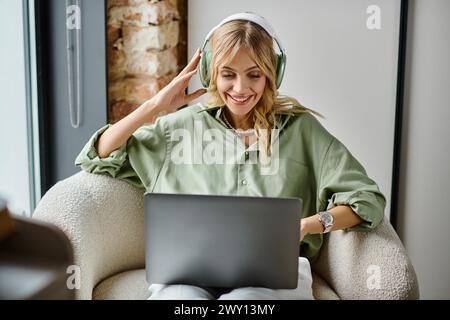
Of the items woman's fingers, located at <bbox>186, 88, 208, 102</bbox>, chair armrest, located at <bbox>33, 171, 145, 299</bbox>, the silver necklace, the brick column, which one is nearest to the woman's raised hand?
woman's fingers, located at <bbox>186, 88, 208, 102</bbox>

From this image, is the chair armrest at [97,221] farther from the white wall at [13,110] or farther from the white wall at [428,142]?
the white wall at [428,142]

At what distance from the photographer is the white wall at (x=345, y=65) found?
157cm

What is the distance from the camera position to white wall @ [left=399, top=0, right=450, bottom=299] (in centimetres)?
152

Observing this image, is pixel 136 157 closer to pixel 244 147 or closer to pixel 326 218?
pixel 244 147

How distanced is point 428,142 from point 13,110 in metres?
1.11

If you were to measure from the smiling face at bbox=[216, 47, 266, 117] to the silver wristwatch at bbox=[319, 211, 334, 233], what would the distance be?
0.32 meters

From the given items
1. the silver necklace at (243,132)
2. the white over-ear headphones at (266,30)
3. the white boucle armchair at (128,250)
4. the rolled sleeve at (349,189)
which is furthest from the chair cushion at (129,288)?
the white over-ear headphones at (266,30)

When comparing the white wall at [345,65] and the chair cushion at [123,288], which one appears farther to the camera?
the white wall at [345,65]

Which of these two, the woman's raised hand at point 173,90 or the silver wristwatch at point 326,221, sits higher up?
the woman's raised hand at point 173,90

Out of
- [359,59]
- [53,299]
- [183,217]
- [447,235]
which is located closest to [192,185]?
[183,217]

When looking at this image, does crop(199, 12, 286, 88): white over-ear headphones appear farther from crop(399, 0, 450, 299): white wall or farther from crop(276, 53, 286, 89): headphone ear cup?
crop(399, 0, 450, 299): white wall

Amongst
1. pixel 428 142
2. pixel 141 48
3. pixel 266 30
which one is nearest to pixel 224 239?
pixel 266 30

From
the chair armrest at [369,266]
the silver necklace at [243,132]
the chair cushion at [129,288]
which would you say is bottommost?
the chair cushion at [129,288]

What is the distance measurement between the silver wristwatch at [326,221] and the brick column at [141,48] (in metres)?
0.76
